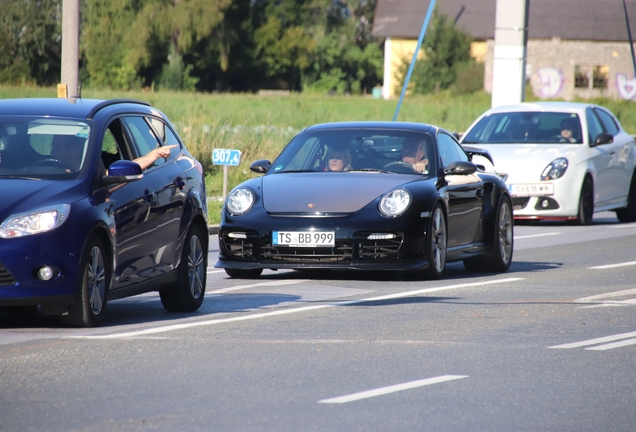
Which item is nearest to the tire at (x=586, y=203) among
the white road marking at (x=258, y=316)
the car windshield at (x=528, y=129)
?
the car windshield at (x=528, y=129)

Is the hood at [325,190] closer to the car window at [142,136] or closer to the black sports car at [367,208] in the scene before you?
the black sports car at [367,208]

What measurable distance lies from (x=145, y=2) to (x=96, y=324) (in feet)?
260

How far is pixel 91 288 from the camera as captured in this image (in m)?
8.30

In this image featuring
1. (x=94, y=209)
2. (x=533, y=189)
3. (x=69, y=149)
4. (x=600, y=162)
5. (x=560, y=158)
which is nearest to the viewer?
(x=94, y=209)

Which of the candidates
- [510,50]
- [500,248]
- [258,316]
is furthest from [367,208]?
[510,50]

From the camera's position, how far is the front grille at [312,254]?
1152 centimetres

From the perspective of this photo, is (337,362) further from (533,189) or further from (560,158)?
(560,158)

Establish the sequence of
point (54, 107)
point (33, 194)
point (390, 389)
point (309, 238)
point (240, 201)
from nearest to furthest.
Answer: point (390, 389) → point (33, 194) → point (54, 107) → point (309, 238) → point (240, 201)

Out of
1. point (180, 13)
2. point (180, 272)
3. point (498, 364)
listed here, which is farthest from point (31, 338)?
point (180, 13)

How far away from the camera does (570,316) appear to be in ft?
31.1

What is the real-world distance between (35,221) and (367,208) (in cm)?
425

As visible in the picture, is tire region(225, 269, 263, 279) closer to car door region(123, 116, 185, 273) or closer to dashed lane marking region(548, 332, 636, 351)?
car door region(123, 116, 185, 273)

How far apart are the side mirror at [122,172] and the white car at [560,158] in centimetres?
1055

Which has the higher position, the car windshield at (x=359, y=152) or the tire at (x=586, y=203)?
the car windshield at (x=359, y=152)
